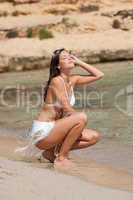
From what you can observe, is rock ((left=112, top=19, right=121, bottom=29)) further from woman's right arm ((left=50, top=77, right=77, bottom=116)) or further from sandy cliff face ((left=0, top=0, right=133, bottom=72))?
woman's right arm ((left=50, top=77, right=77, bottom=116))

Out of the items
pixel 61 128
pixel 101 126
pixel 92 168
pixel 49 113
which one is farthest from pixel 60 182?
pixel 101 126

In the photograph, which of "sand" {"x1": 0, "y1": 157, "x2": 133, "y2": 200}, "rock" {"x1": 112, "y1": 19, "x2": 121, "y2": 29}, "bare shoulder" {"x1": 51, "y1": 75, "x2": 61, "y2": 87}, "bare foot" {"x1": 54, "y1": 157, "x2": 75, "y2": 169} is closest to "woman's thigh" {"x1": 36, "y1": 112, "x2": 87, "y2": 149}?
"bare foot" {"x1": 54, "y1": 157, "x2": 75, "y2": 169}

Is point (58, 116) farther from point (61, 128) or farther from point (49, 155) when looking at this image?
point (49, 155)

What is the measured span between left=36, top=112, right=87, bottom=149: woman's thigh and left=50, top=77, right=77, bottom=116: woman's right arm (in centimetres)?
8

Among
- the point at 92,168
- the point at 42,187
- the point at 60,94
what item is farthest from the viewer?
the point at 92,168

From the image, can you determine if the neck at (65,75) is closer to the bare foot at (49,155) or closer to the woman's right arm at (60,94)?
the woman's right arm at (60,94)

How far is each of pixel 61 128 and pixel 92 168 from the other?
0.76m

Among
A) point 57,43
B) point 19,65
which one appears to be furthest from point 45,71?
point 57,43

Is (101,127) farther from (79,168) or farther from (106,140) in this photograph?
(79,168)

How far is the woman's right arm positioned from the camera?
635 centimetres

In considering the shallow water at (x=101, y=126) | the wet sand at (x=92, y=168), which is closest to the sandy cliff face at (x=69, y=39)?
the shallow water at (x=101, y=126)

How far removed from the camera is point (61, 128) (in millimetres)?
6402

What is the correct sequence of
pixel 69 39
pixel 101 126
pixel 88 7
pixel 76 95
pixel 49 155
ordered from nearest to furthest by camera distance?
pixel 49 155 < pixel 101 126 < pixel 76 95 < pixel 69 39 < pixel 88 7

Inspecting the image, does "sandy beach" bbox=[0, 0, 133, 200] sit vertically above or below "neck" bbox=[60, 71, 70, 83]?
below
